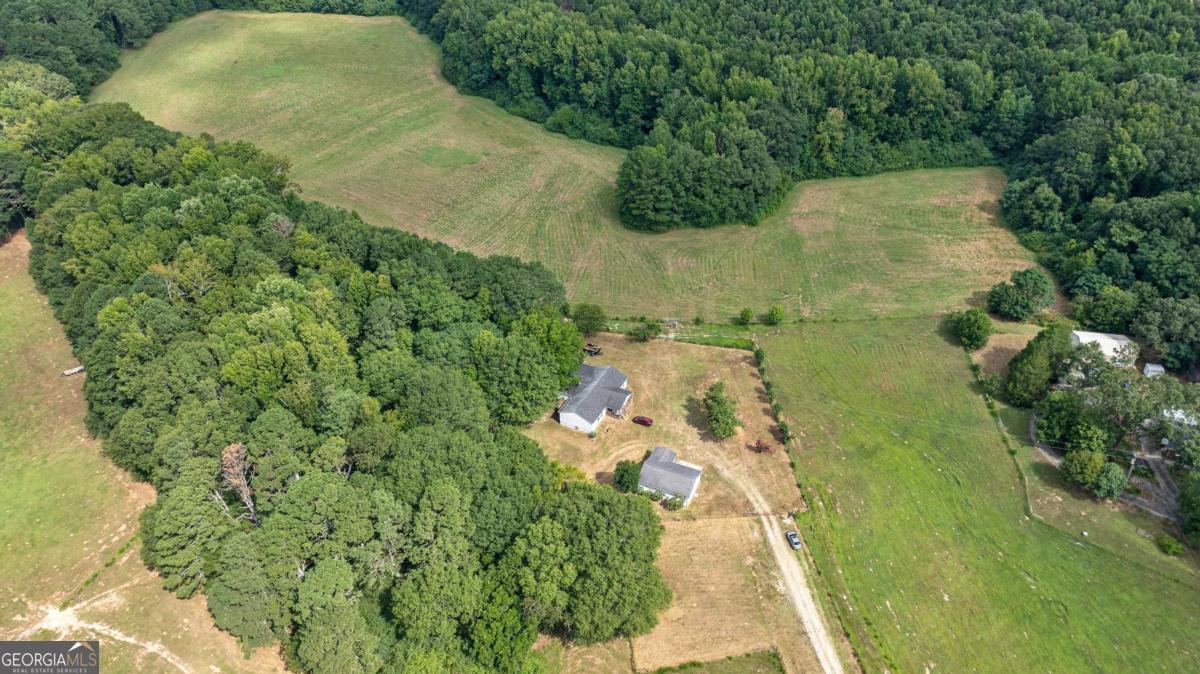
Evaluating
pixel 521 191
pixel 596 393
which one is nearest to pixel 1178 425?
pixel 596 393

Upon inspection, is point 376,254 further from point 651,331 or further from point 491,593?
point 491,593

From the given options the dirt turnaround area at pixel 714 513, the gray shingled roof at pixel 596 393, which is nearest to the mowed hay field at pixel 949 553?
the dirt turnaround area at pixel 714 513

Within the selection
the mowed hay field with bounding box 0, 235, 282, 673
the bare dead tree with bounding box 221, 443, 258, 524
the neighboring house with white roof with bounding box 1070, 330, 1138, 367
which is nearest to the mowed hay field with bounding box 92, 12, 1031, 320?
the neighboring house with white roof with bounding box 1070, 330, 1138, 367

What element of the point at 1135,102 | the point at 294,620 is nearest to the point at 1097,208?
the point at 1135,102

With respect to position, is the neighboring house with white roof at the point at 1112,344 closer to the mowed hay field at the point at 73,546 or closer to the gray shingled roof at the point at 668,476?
the gray shingled roof at the point at 668,476

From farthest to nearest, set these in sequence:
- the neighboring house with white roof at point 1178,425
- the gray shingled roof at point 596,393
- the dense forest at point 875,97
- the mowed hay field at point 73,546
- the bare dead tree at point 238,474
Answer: the dense forest at point 875,97 < the gray shingled roof at point 596,393 < the neighboring house with white roof at point 1178,425 < the bare dead tree at point 238,474 < the mowed hay field at point 73,546

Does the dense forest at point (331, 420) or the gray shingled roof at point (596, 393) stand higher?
the dense forest at point (331, 420)
